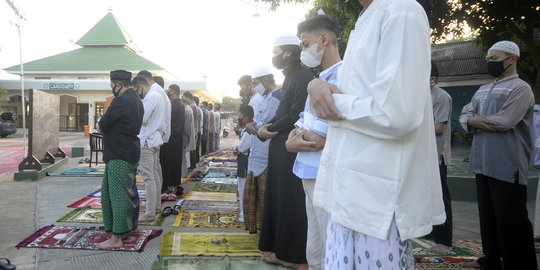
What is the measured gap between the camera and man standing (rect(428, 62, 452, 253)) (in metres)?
4.14

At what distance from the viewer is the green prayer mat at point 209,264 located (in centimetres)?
353

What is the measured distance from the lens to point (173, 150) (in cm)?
709

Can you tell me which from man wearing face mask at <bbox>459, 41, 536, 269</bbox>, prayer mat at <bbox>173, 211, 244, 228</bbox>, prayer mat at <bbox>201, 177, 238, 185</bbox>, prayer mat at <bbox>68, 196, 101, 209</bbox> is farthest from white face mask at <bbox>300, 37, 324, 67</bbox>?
prayer mat at <bbox>201, 177, 238, 185</bbox>

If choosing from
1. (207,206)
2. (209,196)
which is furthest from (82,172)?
(207,206)

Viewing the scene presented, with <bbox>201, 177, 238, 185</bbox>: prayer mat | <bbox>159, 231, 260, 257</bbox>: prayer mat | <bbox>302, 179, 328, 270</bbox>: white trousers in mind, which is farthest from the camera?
<bbox>201, 177, 238, 185</bbox>: prayer mat

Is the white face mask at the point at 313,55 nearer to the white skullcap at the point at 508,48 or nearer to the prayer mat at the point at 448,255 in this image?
the white skullcap at the point at 508,48

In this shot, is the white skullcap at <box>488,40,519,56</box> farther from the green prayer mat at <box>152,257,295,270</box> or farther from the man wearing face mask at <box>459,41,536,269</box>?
the green prayer mat at <box>152,257,295,270</box>

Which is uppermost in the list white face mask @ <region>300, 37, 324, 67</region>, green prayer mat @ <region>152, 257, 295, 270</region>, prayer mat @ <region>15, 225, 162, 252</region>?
white face mask @ <region>300, 37, 324, 67</region>

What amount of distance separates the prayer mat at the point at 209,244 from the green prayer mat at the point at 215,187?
3.11 meters

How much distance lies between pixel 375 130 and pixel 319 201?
1.28 ft

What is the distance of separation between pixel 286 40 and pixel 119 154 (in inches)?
82.4

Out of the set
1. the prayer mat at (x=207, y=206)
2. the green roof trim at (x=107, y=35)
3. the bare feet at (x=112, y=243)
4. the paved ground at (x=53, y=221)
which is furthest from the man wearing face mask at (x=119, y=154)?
the green roof trim at (x=107, y=35)

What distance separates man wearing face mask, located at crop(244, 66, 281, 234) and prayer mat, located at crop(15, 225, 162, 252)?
1150mm

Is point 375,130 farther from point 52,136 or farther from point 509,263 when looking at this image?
point 52,136
